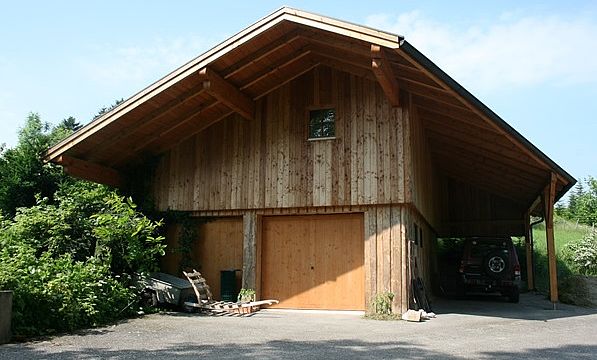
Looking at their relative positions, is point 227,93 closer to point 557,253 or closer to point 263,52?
point 263,52

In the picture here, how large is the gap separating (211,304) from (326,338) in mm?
4106

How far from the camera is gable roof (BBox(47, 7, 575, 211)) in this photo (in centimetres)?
1070

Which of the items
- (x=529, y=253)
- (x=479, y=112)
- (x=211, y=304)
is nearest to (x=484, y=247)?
(x=529, y=253)

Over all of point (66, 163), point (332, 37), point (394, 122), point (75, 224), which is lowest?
point (75, 224)

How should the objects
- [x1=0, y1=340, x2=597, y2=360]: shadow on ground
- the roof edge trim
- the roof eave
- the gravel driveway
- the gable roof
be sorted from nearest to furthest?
[x1=0, y1=340, x2=597, y2=360]: shadow on ground → the gravel driveway → the roof eave → the roof edge trim → the gable roof

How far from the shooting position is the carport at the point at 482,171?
1169cm

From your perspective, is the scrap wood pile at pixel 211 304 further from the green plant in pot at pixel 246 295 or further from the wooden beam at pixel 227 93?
the wooden beam at pixel 227 93

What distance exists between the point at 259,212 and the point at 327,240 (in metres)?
1.74

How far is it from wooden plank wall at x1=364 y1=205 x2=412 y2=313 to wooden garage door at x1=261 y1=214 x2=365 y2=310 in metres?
0.59

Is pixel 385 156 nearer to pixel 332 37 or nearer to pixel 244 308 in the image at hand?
pixel 332 37

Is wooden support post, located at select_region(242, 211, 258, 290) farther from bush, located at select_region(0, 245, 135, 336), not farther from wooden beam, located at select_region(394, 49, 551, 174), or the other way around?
wooden beam, located at select_region(394, 49, 551, 174)

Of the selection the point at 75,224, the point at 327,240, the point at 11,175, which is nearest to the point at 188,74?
the point at 75,224

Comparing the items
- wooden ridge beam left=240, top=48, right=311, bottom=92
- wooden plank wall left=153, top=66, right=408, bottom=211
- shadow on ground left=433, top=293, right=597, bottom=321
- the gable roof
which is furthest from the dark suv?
wooden ridge beam left=240, top=48, right=311, bottom=92

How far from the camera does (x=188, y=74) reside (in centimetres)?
1133
